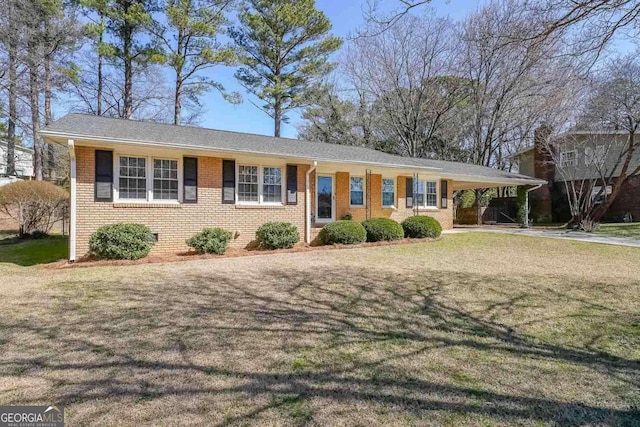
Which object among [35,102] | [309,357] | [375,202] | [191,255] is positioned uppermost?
[35,102]

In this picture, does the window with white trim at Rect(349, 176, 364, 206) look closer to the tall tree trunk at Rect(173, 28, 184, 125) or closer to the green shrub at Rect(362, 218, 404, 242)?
the green shrub at Rect(362, 218, 404, 242)

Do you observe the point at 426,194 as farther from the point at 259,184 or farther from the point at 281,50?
the point at 281,50

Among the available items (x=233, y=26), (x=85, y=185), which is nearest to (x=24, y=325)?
(x=85, y=185)

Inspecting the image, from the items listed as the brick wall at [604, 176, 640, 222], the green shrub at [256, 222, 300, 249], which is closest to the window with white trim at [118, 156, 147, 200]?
the green shrub at [256, 222, 300, 249]

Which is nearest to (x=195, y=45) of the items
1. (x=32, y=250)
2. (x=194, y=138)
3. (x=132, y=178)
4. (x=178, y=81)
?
(x=178, y=81)

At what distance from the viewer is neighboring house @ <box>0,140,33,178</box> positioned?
62.0 feet

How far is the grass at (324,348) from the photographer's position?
238cm

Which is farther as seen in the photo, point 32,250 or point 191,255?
point 32,250

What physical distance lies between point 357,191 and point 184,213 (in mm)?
6803

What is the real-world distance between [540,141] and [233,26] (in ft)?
62.8

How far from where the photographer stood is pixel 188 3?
57.1 feet

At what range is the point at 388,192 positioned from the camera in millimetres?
14266

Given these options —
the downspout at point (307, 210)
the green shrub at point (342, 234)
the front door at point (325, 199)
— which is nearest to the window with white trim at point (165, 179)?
the downspout at point (307, 210)

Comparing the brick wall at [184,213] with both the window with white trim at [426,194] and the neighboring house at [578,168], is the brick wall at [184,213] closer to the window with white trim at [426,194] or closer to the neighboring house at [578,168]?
the window with white trim at [426,194]
